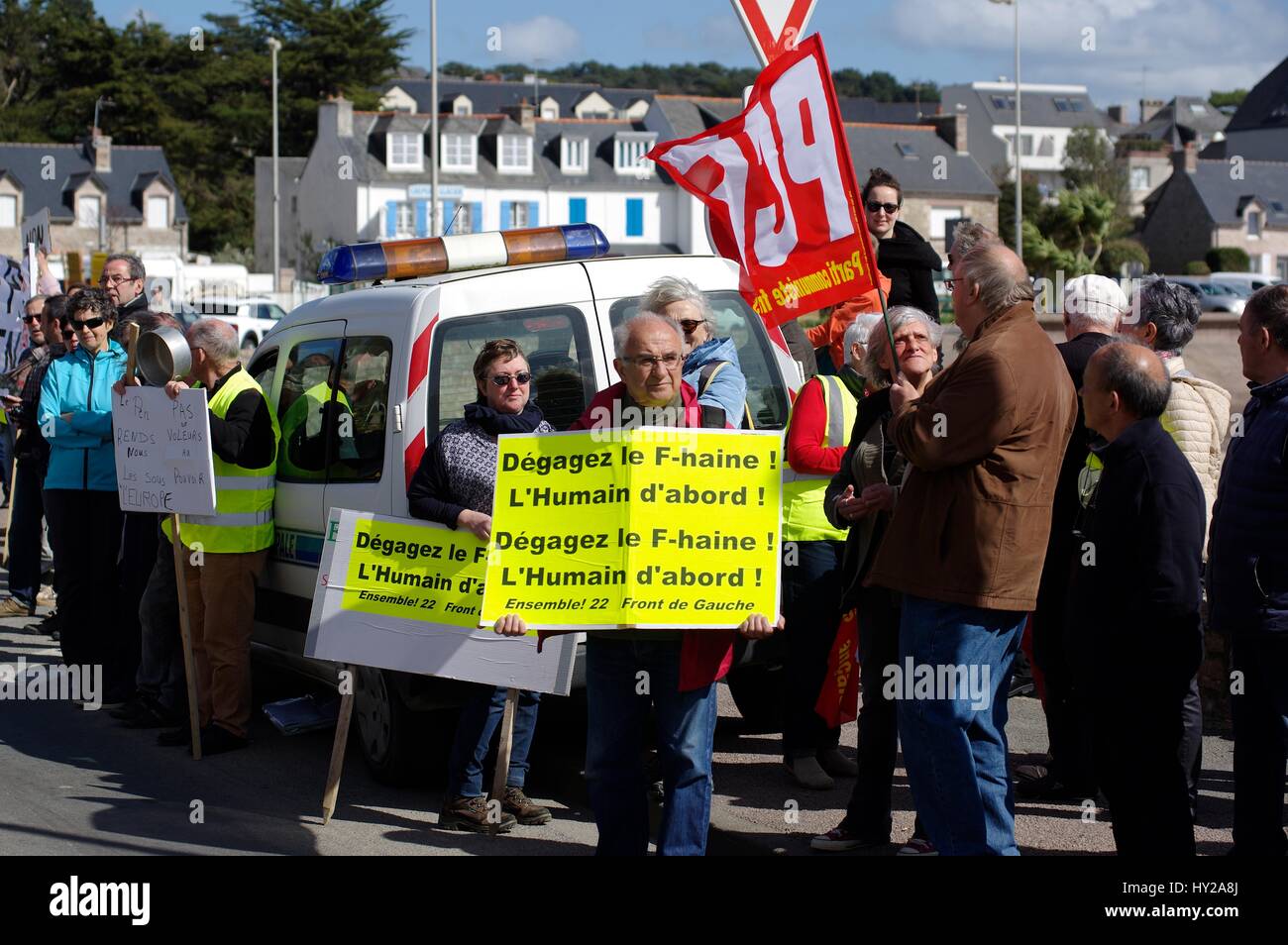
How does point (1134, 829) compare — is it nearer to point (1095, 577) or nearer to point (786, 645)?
point (1095, 577)

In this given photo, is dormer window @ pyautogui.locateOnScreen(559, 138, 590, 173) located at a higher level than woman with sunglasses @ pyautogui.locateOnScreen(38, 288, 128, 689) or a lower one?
higher

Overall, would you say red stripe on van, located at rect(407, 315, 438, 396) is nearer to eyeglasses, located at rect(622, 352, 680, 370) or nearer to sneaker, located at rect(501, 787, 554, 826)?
sneaker, located at rect(501, 787, 554, 826)

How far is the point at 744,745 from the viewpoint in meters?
7.65

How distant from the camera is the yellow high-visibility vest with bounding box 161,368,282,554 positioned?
762 cm

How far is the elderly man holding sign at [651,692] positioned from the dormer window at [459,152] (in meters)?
67.2

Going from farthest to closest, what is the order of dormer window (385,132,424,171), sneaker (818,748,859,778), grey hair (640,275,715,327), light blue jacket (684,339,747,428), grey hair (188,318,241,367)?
1. dormer window (385,132,424,171)
2. grey hair (188,318,241,367)
3. sneaker (818,748,859,778)
4. grey hair (640,275,715,327)
5. light blue jacket (684,339,747,428)

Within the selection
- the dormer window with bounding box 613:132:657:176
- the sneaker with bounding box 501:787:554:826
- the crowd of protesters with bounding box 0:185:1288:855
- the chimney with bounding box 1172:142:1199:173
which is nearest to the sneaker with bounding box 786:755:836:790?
the crowd of protesters with bounding box 0:185:1288:855

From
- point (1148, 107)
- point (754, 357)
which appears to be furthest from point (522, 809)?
point (1148, 107)

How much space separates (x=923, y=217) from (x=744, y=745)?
235ft

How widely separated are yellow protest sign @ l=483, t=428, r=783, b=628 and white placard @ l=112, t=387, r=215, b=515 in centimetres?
289

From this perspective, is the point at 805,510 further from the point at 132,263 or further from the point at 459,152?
the point at 459,152

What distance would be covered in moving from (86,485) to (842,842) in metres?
5.16

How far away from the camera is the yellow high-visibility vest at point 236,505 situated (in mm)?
7625
